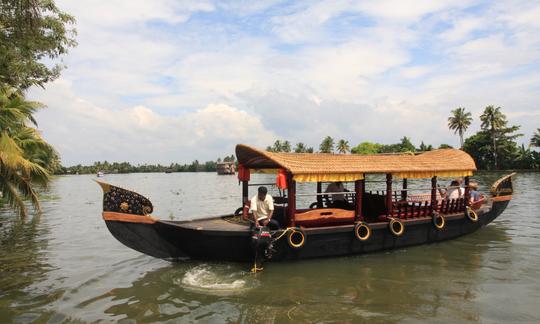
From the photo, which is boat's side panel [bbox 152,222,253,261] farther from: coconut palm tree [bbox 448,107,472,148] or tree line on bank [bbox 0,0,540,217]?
coconut palm tree [bbox 448,107,472,148]

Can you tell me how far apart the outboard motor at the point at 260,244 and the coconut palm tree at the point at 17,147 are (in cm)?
612

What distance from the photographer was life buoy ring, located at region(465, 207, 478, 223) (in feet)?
32.1

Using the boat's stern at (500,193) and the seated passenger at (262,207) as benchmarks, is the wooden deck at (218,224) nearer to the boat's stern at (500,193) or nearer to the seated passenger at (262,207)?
the seated passenger at (262,207)

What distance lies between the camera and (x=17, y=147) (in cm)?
1061

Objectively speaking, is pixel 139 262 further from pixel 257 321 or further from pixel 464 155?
pixel 464 155

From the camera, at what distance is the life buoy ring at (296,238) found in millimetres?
7481

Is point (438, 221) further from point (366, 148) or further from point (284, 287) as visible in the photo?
point (366, 148)

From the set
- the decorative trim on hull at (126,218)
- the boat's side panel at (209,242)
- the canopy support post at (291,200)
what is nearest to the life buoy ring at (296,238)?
the canopy support post at (291,200)

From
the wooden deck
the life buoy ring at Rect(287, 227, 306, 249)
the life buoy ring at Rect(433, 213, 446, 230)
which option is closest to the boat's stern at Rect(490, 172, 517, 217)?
the life buoy ring at Rect(433, 213, 446, 230)

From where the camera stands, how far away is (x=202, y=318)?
5449 mm

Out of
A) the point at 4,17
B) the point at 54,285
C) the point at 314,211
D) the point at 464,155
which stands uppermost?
the point at 4,17

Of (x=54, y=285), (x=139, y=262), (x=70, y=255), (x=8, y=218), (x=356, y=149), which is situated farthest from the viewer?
(x=356, y=149)

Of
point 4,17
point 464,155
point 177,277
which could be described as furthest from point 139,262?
point 464,155

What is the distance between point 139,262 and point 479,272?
664 centimetres
